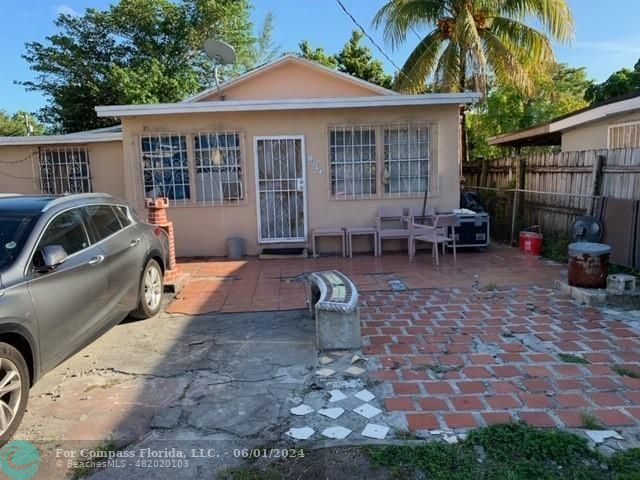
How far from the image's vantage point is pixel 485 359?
156 inches

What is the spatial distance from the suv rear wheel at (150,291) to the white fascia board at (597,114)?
8060 millimetres

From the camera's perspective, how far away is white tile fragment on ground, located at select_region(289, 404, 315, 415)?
317 centimetres

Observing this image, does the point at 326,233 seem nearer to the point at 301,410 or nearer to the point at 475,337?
the point at 475,337

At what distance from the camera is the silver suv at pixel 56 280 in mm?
2926

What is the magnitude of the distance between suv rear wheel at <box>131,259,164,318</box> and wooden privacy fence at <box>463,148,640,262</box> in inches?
247

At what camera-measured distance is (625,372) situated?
3617mm

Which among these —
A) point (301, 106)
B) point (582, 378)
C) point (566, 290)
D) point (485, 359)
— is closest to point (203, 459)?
point (485, 359)

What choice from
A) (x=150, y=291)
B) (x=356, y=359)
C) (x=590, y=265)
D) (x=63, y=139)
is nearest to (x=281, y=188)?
(x=150, y=291)

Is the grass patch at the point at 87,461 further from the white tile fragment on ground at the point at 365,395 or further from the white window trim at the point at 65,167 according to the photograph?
the white window trim at the point at 65,167

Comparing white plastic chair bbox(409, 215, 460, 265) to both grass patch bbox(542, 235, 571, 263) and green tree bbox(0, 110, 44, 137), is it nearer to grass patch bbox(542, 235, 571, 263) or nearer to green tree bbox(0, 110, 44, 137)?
grass patch bbox(542, 235, 571, 263)

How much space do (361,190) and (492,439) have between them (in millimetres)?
6629

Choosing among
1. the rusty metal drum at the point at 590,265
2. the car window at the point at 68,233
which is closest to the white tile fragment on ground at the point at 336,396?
the car window at the point at 68,233

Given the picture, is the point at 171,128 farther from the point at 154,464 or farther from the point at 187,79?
the point at 187,79

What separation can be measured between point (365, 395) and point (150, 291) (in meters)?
3.04
